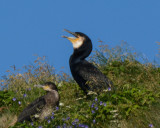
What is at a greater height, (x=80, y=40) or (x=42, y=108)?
(x=80, y=40)

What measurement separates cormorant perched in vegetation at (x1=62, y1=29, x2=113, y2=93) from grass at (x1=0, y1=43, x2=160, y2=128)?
1.03 ft

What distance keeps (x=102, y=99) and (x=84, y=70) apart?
5.30ft

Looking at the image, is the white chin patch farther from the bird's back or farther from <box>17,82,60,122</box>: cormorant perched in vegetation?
<box>17,82,60,122</box>: cormorant perched in vegetation

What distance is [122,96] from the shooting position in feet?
25.6

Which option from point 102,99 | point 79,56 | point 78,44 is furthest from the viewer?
point 78,44

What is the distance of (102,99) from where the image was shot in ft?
25.4

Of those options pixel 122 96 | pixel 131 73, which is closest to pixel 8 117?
pixel 122 96

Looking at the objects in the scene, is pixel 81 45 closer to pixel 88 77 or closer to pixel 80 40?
pixel 80 40

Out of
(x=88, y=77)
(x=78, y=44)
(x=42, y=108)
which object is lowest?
(x=42, y=108)

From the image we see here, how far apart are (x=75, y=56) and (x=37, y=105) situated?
2.27 metres

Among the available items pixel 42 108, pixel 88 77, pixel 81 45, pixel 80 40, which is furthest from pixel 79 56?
pixel 42 108

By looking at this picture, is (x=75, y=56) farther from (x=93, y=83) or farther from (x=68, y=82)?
(x=68, y=82)

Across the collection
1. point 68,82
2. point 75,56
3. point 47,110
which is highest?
point 75,56

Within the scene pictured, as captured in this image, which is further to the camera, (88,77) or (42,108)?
(88,77)
